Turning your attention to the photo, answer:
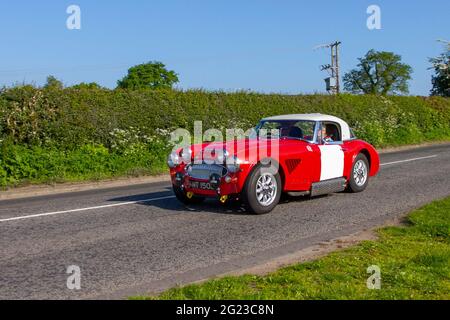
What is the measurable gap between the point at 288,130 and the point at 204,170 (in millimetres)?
2047

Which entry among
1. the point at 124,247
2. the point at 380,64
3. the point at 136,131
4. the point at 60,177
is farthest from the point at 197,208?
the point at 380,64

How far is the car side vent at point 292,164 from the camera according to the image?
28.7ft

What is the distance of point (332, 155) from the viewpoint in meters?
9.73

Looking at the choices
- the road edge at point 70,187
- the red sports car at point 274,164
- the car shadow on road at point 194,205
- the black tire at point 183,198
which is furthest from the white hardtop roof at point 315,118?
the road edge at point 70,187

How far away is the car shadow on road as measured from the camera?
29.2ft

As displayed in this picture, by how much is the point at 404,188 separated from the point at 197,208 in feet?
15.4

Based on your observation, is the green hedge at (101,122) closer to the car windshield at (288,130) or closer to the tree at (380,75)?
the car windshield at (288,130)

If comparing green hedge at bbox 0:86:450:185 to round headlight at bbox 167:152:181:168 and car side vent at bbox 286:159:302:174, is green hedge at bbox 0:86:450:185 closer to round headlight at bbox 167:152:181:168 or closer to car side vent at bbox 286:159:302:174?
round headlight at bbox 167:152:181:168

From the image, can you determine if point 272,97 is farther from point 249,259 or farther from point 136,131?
point 249,259

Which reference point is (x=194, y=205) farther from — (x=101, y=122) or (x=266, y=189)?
(x=101, y=122)

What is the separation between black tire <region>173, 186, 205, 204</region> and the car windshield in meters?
1.64

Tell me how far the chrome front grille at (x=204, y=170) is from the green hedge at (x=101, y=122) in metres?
6.35

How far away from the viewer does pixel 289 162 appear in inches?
344

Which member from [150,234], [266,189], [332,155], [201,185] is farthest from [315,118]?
[150,234]
